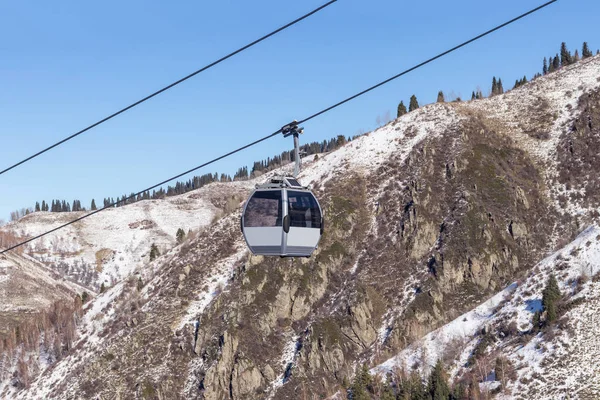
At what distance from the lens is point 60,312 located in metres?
122

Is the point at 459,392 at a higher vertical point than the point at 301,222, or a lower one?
lower

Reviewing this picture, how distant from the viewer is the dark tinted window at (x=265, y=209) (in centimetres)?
2655

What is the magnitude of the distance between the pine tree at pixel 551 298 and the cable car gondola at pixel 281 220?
2172 inches

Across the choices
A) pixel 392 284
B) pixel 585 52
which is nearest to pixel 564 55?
pixel 585 52

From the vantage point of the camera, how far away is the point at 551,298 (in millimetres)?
76562

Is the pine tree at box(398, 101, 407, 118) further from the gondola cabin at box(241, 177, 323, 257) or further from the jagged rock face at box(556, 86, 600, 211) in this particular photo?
the gondola cabin at box(241, 177, 323, 257)

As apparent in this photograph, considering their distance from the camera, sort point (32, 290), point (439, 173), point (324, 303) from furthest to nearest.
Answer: point (32, 290)
point (439, 173)
point (324, 303)

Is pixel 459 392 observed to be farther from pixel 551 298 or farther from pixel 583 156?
pixel 583 156

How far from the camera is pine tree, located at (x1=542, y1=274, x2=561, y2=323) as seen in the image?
75.1 metres

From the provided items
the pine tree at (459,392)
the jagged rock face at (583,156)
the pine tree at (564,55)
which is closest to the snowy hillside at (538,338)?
the pine tree at (459,392)

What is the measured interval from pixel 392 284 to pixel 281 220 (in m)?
72.1

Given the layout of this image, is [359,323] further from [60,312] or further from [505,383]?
[60,312]

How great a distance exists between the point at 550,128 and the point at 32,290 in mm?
125642

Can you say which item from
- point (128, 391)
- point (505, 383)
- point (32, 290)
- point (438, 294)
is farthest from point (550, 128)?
point (32, 290)
